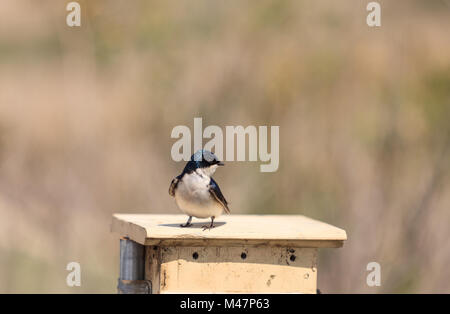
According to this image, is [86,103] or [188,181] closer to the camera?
[188,181]

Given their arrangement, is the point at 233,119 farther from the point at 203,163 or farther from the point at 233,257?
the point at 233,257

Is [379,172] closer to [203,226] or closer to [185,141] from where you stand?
[185,141]

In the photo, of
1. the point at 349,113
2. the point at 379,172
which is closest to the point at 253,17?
the point at 349,113

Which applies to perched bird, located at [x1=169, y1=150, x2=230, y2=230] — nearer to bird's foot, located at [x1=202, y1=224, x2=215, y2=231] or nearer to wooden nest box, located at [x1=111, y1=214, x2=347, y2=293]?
bird's foot, located at [x1=202, y1=224, x2=215, y2=231]

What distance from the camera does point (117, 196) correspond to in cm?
840

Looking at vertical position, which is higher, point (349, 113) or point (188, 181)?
point (349, 113)

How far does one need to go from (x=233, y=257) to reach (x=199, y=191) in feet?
1.35

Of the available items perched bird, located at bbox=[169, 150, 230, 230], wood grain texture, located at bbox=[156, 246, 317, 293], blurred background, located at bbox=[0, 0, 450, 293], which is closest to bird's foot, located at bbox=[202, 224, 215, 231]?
perched bird, located at bbox=[169, 150, 230, 230]

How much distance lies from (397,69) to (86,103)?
10.4ft

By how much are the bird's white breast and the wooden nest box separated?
0.37ft

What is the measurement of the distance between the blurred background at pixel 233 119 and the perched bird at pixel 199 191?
3855mm

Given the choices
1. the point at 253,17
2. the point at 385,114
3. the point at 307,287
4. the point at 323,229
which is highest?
the point at 253,17

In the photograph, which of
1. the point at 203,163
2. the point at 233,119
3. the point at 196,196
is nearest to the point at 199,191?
the point at 196,196

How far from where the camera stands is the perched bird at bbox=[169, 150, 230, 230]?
4.34m
